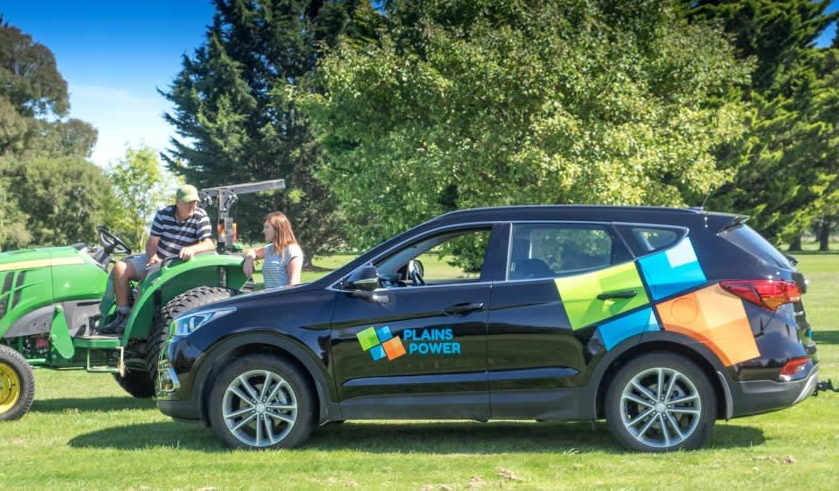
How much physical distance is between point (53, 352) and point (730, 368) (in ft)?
21.7

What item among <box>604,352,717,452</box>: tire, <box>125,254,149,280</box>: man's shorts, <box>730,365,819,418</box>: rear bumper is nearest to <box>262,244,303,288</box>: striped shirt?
<box>125,254,149,280</box>: man's shorts

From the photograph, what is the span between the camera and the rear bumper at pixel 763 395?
680 cm

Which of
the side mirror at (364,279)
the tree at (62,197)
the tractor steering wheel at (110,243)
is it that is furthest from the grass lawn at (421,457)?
the tree at (62,197)

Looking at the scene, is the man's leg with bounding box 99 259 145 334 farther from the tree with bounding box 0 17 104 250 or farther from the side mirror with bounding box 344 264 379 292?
the tree with bounding box 0 17 104 250

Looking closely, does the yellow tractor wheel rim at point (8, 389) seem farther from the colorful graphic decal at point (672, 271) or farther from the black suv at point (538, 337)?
the colorful graphic decal at point (672, 271)

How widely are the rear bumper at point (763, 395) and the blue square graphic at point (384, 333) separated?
2365 millimetres

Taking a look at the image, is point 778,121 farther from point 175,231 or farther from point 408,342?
point 408,342

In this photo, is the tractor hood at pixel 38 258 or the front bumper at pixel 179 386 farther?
the tractor hood at pixel 38 258

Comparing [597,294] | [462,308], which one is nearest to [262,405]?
[462,308]

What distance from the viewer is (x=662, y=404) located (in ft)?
22.7

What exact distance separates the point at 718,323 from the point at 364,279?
2436 millimetres

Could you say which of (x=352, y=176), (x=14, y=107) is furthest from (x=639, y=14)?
(x=14, y=107)

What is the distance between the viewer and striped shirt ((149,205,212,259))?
10258 mm

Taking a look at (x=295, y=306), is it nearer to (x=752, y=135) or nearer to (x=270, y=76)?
(x=752, y=135)
